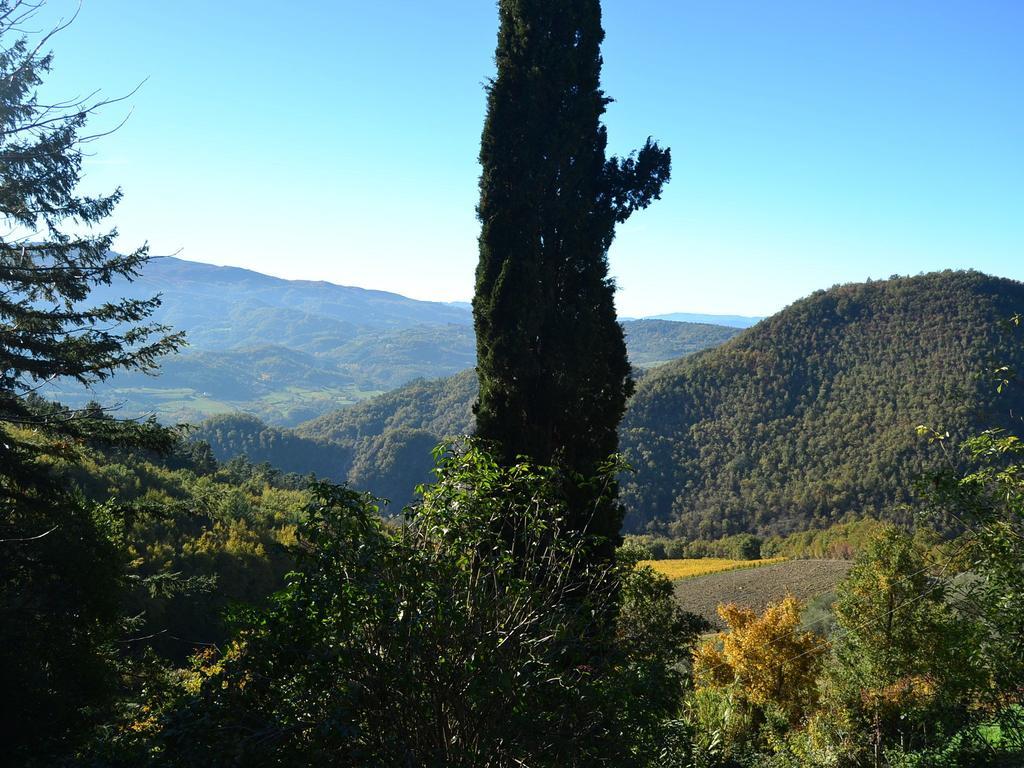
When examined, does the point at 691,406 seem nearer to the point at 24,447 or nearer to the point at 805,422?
the point at 805,422

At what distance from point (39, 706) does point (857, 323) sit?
10452cm

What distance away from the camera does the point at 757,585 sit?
3778cm

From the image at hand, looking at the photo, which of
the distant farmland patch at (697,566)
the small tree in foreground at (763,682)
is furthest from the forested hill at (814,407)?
→ the small tree in foreground at (763,682)

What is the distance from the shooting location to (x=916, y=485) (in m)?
5.57

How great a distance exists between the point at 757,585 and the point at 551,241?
34.8m

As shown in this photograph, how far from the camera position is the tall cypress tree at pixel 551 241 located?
895 centimetres

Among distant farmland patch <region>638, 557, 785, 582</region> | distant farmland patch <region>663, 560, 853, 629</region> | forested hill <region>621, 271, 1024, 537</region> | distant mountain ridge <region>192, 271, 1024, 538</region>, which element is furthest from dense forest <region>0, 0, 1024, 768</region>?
forested hill <region>621, 271, 1024, 537</region>

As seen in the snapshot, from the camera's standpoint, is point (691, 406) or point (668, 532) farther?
point (691, 406)

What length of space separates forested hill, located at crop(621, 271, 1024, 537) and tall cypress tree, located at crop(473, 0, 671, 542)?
6167 cm

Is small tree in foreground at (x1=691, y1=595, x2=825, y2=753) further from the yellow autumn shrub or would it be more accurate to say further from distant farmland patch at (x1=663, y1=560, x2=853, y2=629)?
distant farmland patch at (x1=663, y1=560, x2=853, y2=629)

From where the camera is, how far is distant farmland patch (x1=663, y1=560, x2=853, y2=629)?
3441cm

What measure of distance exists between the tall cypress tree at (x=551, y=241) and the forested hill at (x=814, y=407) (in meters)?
61.7

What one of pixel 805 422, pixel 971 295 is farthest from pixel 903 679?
pixel 971 295

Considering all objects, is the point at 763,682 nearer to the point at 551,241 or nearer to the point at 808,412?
the point at 551,241
